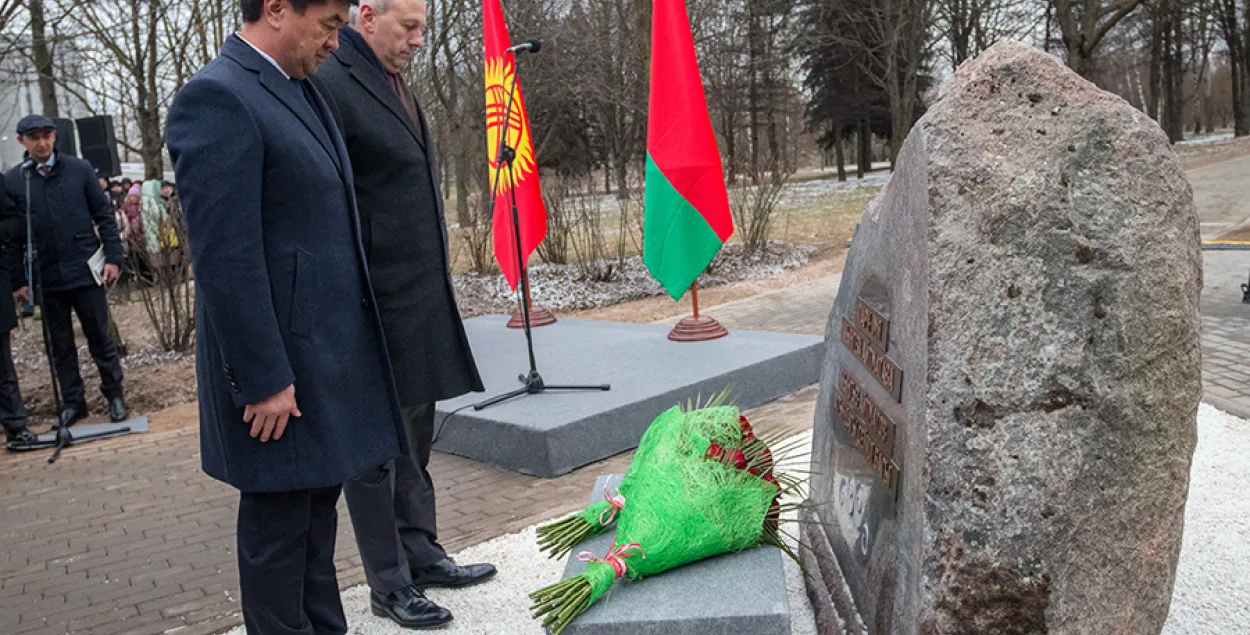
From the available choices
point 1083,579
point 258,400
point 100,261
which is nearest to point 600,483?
point 258,400

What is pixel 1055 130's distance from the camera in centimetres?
210

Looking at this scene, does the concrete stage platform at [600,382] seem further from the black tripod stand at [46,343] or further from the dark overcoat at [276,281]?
the black tripod stand at [46,343]

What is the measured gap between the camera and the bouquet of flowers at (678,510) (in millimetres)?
2545

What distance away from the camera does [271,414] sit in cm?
225

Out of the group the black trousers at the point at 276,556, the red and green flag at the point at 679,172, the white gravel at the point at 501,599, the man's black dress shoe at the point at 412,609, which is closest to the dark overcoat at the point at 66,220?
the red and green flag at the point at 679,172

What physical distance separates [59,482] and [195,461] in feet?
2.31

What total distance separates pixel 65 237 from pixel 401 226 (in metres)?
4.44

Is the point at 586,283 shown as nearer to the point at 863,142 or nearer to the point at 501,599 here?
the point at 501,599

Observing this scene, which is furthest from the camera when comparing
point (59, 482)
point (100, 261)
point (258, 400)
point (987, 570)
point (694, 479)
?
point (100, 261)

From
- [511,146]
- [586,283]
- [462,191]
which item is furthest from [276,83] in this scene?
[462,191]

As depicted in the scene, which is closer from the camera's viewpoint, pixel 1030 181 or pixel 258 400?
pixel 1030 181

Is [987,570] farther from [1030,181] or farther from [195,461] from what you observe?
[195,461]

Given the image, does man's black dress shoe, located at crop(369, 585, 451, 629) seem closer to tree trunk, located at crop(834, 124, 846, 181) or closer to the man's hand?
the man's hand

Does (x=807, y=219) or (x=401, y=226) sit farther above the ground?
(x=401, y=226)
